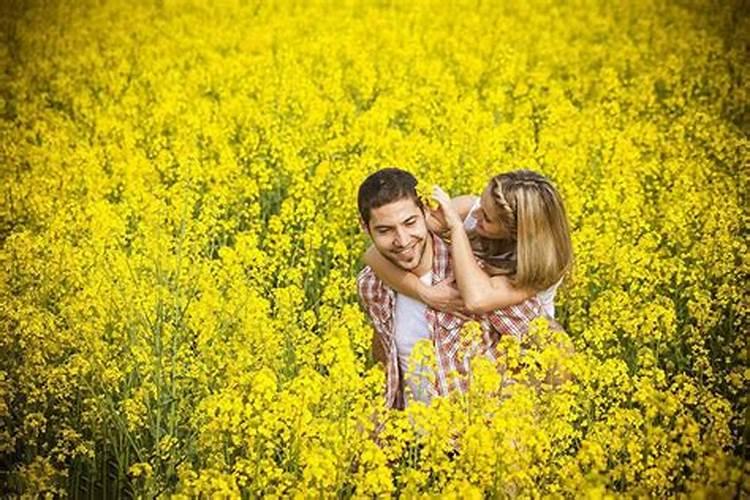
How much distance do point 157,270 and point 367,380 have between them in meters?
1.60

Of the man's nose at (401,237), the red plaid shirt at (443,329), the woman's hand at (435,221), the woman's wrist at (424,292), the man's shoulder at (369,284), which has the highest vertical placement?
the woman's hand at (435,221)

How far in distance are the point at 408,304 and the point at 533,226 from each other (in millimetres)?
Answer: 660

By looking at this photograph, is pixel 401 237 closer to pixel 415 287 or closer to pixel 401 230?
pixel 401 230

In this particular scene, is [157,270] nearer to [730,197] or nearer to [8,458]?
[8,458]

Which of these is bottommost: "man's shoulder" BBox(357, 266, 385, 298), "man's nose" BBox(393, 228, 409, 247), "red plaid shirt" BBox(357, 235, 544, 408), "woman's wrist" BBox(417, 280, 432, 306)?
"red plaid shirt" BBox(357, 235, 544, 408)

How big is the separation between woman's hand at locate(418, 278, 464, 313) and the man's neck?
0.36 ft

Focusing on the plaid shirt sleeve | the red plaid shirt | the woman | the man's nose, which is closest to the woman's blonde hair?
the woman

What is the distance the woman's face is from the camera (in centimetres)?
498

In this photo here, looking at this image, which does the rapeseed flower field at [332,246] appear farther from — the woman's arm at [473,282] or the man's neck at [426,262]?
the man's neck at [426,262]

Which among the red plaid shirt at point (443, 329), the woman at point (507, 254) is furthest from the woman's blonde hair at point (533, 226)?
the red plaid shirt at point (443, 329)

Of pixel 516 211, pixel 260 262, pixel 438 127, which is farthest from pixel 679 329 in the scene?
pixel 438 127

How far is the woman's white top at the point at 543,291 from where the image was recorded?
5027 mm

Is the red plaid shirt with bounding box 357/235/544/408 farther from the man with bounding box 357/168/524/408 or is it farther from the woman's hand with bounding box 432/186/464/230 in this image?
the woman's hand with bounding box 432/186/464/230

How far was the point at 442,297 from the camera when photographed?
493 centimetres
